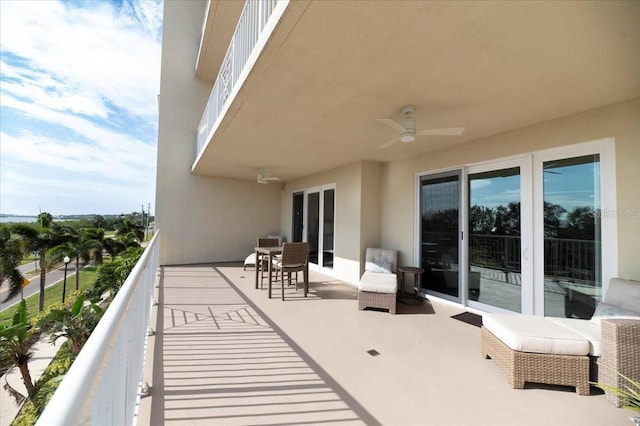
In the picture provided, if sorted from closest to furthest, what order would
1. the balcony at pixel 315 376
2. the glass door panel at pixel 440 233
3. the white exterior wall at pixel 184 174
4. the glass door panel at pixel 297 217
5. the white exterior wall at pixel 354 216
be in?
the balcony at pixel 315 376, the glass door panel at pixel 440 233, the white exterior wall at pixel 354 216, the white exterior wall at pixel 184 174, the glass door panel at pixel 297 217

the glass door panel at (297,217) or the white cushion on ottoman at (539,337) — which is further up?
the glass door panel at (297,217)

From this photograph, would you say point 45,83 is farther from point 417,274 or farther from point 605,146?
point 605,146

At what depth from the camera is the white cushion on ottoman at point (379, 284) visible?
4.22 meters

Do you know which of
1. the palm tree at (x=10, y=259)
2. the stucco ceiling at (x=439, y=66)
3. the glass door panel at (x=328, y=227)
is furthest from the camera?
the palm tree at (x=10, y=259)

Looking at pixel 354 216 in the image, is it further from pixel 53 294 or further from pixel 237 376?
pixel 53 294

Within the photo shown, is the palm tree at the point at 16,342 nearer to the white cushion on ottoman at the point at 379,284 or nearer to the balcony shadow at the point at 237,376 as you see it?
the balcony shadow at the point at 237,376

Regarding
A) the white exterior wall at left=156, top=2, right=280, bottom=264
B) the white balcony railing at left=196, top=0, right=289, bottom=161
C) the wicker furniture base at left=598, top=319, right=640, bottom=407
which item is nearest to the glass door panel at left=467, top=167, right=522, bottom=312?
the wicker furniture base at left=598, top=319, right=640, bottom=407

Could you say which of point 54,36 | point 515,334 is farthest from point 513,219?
point 54,36

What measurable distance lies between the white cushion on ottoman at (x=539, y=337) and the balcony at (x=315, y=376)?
13.4 inches

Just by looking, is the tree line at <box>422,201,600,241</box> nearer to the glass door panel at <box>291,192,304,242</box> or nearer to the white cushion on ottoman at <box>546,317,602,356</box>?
the white cushion on ottoman at <box>546,317,602,356</box>

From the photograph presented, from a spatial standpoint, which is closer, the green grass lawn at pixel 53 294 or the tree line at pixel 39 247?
the tree line at pixel 39 247

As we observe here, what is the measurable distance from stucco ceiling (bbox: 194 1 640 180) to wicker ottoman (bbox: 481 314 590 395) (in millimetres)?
2260

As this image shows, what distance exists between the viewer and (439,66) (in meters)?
2.34

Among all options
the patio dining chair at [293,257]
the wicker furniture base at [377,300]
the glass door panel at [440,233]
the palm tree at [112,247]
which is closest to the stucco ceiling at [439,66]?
the glass door panel at [440,233]
